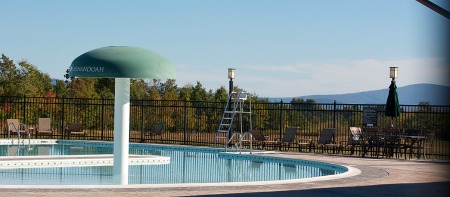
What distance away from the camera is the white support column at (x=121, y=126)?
12938 mm

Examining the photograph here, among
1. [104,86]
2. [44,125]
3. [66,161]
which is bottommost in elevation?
[66,161]

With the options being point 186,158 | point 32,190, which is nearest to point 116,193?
point 32,190

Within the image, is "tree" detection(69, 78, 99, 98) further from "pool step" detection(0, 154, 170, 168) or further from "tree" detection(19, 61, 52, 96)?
"pool step" detection(0, 154, 170, 168)

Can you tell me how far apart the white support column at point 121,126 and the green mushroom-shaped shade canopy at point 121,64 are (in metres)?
0.56

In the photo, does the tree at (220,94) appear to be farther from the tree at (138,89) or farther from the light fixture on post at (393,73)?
the light fixture on post at (393,73)

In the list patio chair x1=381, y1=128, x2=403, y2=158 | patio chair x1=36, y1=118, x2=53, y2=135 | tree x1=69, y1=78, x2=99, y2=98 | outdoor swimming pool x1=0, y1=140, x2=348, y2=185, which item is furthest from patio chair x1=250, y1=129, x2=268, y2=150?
tree x1=69, y1=78, x2=99, y2=98

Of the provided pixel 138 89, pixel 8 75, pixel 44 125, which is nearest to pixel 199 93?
pixel 138 89

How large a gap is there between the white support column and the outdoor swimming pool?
0.25 m

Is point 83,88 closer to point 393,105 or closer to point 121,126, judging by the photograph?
point 393,105

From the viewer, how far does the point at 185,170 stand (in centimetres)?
1563

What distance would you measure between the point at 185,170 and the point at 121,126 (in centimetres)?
297

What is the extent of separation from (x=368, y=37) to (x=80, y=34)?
49.0 feet

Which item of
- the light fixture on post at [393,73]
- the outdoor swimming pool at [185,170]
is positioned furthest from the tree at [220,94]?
the light fixture on post at [393,73]

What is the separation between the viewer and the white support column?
12938 mm
